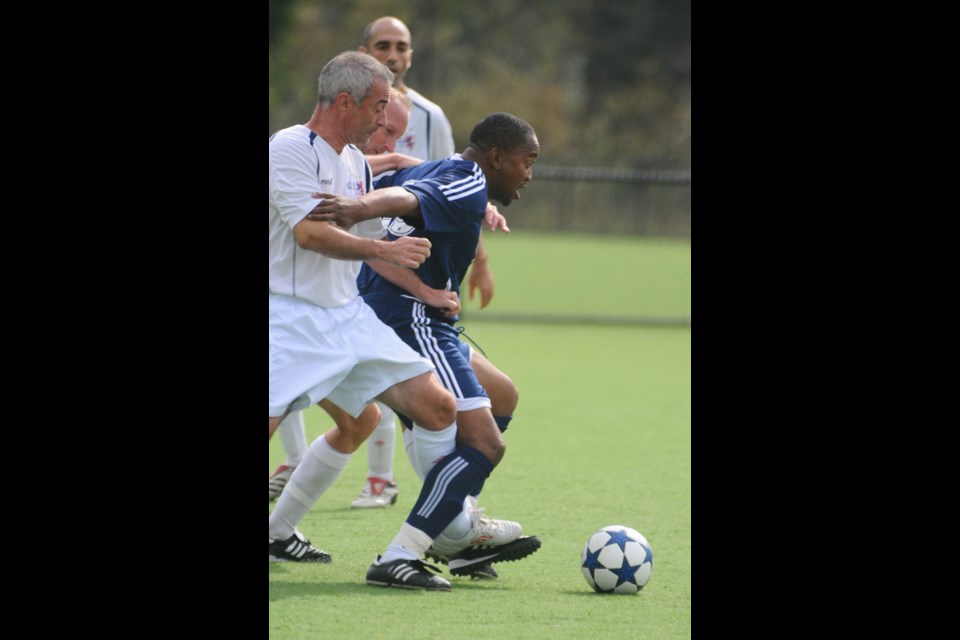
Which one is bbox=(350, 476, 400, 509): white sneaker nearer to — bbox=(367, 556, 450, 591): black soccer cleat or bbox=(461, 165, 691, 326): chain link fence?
bbox=(367, 556, 450, 591): black soccer cleat

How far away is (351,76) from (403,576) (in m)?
Result: 1.91

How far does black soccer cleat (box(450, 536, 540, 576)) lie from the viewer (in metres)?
5.64

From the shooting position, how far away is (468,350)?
593 centimetres

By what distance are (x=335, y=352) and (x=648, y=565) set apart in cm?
146

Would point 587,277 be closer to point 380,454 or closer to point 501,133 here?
point 380,454

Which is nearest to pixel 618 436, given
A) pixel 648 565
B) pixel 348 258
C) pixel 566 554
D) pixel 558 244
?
pixel 566 554

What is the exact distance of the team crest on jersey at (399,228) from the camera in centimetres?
589

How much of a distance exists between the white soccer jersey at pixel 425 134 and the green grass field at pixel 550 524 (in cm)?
193

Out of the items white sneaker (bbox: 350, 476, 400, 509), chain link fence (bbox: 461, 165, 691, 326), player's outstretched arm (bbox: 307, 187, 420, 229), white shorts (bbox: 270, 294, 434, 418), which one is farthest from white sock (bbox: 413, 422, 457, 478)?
chain link fence (bbox: 461, 165, 691, 326)

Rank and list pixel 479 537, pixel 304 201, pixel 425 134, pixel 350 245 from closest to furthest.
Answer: pixel 350 245 < pixel 304 201 < pixel 479 537 < pixel 425 134

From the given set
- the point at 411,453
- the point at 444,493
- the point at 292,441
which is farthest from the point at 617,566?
the point at 292,441

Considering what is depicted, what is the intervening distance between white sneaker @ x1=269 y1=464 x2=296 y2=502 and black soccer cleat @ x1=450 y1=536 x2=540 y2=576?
171 cm

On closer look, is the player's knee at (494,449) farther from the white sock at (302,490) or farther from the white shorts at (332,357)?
the white sock at (302,490)

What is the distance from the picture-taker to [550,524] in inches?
266
